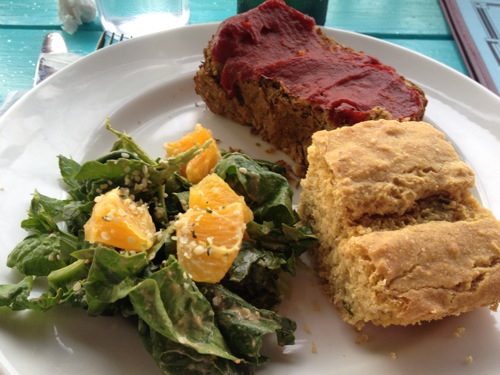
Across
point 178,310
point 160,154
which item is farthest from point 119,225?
point 160,154

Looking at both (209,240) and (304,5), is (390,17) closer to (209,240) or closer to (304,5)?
(304,5)

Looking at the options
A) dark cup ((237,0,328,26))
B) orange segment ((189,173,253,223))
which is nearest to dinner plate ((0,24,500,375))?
orange segment ((189,173,253,223))

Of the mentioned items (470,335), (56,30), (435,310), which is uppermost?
(56,30)

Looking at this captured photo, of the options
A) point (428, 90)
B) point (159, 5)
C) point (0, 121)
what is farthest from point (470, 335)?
point (159, 5)

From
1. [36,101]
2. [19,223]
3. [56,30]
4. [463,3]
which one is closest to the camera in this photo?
[19,223]

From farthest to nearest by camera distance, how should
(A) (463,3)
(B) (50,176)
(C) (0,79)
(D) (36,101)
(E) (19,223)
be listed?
(A) (463,3), (C) (0,79), (D) (36,101), (B) (50,176), (E) (19,223)

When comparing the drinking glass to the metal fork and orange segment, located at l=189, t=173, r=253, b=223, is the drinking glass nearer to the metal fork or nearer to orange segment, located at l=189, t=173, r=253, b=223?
the metal fork

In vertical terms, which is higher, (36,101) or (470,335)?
(36,101)

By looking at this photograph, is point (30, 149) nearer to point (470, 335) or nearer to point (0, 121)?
point (0, 121)
